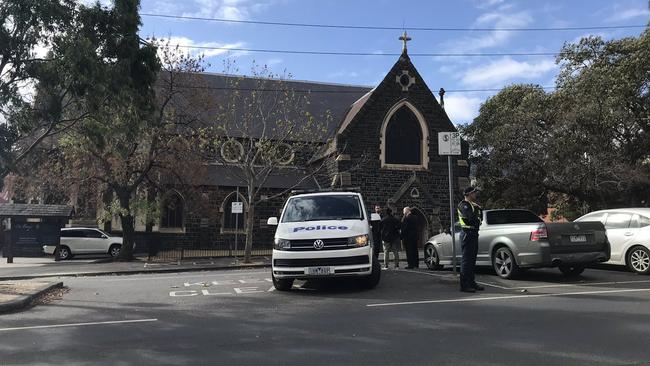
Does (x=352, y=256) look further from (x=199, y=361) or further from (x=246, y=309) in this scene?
(x=199, y=361)

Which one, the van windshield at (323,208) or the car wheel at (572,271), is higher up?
the van windshield at (323,208)

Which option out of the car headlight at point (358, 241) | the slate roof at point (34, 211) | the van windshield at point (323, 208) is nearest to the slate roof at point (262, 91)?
the slate roof at point (34, 211)

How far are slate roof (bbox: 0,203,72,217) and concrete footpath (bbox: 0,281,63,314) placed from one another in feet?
43.9

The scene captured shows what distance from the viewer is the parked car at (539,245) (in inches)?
432

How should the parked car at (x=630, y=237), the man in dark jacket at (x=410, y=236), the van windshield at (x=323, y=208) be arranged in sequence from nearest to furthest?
the van windshield at (x=323, y=208)
the parked car at (x=630, y=237)
the man in dark jacket at (x=410, y=236)

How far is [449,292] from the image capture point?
10141 mm

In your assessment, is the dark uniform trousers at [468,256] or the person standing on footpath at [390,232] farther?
the person standing on footpath at [390,232]

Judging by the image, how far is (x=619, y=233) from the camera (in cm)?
1303

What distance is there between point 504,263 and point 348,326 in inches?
224

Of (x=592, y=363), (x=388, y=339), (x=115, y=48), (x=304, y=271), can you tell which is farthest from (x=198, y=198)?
(x=592, y=363)

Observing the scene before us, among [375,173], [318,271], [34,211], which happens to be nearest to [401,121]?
[375,173]

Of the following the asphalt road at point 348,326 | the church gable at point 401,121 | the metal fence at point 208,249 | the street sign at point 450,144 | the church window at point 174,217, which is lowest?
the asphalt road at point 348,326

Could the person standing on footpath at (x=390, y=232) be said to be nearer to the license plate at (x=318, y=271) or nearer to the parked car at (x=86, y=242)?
the license plate at (x=318, y=271)

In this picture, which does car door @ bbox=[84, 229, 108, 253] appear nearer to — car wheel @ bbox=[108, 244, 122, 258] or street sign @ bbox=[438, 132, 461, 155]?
car wheel @ bbox=[108, 244, 122, 258]
